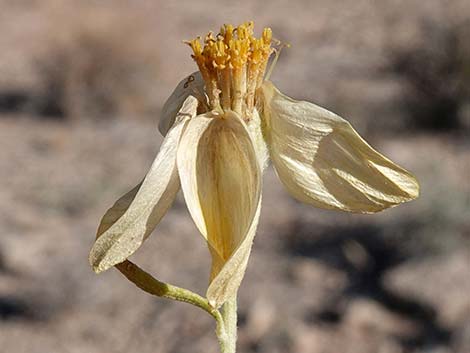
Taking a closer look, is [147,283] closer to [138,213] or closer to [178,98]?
[138,213]

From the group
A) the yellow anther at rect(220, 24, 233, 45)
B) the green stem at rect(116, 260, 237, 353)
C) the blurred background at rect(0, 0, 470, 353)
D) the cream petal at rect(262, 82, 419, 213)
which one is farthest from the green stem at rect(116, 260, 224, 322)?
the blurred background at rect(0, 0, 470, 353)

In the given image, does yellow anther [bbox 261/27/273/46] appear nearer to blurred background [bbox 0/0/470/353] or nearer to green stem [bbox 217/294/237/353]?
green stem [bbox 217/294/237/353]

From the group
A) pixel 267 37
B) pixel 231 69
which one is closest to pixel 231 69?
pixel 231 69

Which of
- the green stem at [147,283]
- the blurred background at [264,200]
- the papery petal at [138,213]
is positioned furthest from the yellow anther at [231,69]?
the blurred background at [264,200]

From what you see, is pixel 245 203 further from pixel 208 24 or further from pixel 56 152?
pixel 208 24

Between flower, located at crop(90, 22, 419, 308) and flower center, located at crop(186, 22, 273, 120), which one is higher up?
flower center, located at crop(186, 22, 273, 120)

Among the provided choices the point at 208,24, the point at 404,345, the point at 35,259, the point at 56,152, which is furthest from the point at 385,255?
the point at 208,24

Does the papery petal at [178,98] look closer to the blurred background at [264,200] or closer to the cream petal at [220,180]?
the cream petal at [220,180]
